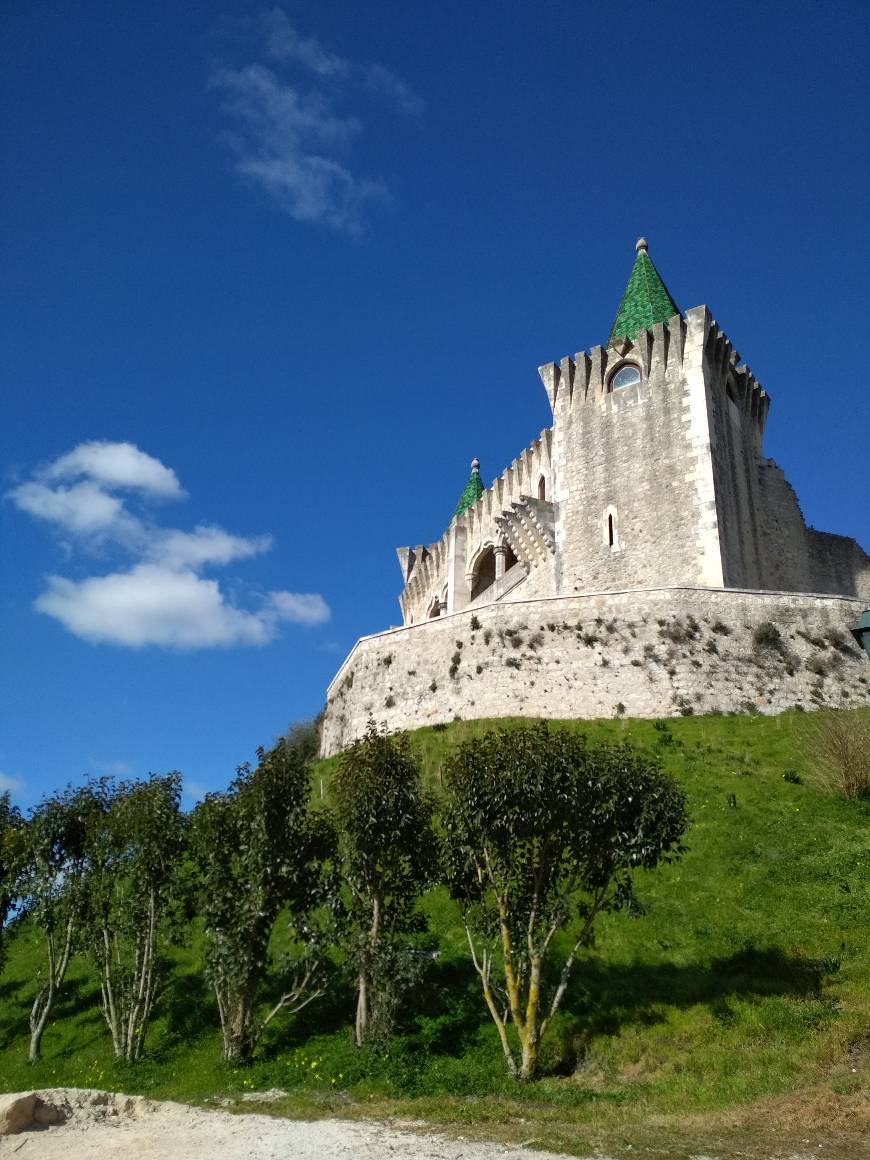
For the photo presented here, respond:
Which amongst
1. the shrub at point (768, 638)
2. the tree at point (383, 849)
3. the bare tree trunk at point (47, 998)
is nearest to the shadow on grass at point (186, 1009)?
the bare tree trunk at point (47, 998)

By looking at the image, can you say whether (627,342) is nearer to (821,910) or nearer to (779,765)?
(779,765)

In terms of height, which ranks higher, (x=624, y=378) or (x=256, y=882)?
(x=624, y=378)

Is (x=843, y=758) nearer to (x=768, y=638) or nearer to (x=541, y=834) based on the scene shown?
(x=768, y=638)

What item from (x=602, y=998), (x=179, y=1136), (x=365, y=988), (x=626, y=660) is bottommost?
(x=179, y=1136)

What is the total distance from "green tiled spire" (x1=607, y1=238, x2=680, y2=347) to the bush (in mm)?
18996

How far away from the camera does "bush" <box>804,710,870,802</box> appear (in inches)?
694

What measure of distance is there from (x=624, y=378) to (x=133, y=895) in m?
25.0

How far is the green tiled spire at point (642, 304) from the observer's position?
34656mm

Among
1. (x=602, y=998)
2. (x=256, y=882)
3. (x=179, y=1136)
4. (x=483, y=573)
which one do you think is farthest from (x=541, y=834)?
(x=483, y=573)

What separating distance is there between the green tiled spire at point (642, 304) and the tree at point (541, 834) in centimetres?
2465

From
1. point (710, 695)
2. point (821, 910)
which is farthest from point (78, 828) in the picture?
point (710, 695)

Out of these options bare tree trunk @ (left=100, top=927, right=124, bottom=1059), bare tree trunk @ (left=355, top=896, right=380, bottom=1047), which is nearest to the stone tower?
bare tree trunk @ (left=355, top=896, right=380, bottom=1047)

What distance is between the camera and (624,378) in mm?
33406

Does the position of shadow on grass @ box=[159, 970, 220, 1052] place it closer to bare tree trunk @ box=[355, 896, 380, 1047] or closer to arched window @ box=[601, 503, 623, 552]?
bare tree trunk @ box=[355, 896, 380, 1047]
